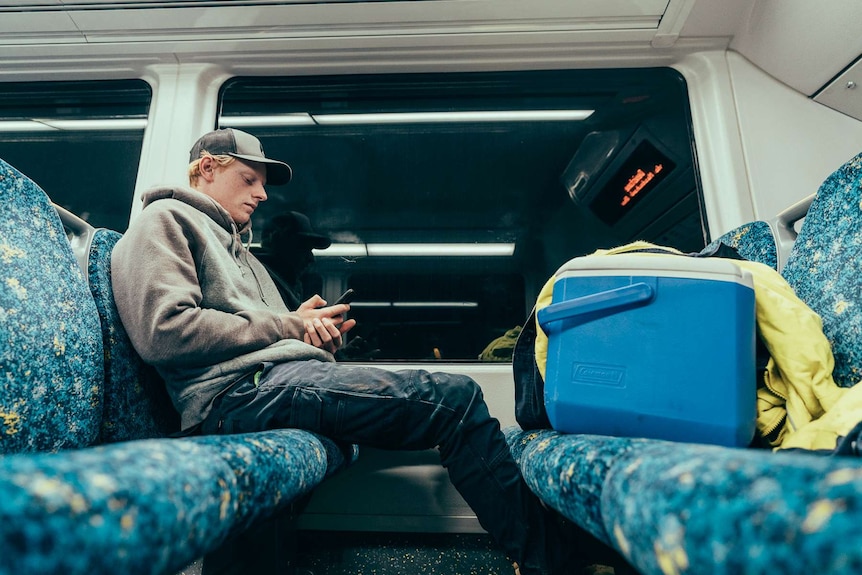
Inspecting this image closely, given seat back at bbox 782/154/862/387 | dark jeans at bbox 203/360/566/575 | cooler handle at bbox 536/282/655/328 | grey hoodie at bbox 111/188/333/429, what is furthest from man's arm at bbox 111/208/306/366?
seat back at bbox 782/154/862/387

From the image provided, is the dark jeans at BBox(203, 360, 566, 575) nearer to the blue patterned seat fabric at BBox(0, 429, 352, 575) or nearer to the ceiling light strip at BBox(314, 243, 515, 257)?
the blue patterned seat fabric at BBox(0, 429, 352, 575)

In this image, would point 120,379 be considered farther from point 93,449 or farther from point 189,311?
point 93,449

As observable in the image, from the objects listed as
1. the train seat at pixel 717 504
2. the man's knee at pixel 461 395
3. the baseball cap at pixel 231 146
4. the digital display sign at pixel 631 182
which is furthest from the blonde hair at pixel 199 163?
the digital display sign at pixel 631 182

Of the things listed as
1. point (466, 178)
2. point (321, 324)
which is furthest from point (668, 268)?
point (466, 178)

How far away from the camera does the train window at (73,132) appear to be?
2.42 metres

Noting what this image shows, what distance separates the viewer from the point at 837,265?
1.10 meters

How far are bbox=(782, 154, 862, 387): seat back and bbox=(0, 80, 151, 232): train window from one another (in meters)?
2.72

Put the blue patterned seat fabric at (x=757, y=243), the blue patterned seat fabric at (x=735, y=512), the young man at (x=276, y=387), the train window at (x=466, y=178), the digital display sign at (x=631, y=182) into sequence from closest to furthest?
the blue patterned seat fabric at (x=735, y=512)
the young man at (x=276, y=387)
the blue patterned seat fabric at (x=757, y=243)
the train window at (x=466, y=178)
the digital display sign at (x=631, y=182)

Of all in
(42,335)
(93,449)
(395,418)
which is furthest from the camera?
(395,418)

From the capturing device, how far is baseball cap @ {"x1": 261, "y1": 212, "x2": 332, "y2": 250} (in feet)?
7.62

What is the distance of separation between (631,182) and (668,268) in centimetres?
176

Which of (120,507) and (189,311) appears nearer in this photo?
(120,507)

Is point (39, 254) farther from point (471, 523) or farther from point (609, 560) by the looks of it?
point (609, 560)

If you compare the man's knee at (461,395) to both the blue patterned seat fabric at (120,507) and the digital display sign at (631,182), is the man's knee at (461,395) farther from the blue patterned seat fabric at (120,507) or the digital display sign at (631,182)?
the digital display sign at (631,182)
